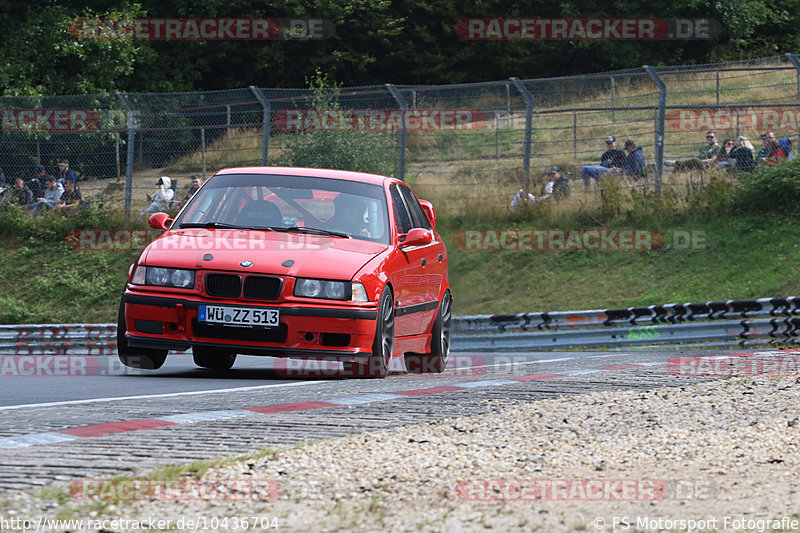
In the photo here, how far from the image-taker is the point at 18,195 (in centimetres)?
2358

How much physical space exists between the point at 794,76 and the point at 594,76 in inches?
155

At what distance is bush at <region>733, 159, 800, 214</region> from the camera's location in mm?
19953

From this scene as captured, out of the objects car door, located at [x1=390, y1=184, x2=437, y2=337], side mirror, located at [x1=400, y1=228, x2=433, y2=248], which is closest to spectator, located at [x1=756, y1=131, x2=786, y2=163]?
car door, located at [x1=390, y1=184, x2=437, y2=337]

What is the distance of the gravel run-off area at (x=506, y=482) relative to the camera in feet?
14.2

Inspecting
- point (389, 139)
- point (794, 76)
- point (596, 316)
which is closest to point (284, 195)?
point (596, 316)

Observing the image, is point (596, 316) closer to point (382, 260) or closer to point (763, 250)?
point (763, 250)

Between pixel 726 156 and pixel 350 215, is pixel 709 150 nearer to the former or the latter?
pixel 726 156

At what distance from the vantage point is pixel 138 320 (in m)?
9.02

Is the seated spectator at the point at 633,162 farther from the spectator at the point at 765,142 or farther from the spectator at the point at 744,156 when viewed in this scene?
the spectator at the point at 765,142

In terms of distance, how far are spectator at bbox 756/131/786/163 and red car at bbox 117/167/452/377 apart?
479 inches

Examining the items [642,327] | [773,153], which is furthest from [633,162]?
[642,327]

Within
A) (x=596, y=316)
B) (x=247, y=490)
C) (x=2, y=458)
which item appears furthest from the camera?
(x=596, y=316)

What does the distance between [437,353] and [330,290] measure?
2.13 meters

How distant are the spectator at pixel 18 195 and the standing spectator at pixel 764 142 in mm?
13804
